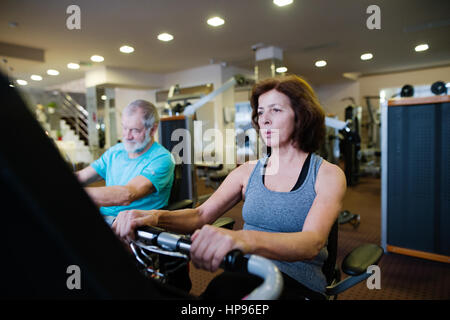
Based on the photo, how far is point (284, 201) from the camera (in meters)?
1.14

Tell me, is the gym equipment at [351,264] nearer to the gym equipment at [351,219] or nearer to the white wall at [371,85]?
the gym equipment at [351,219]

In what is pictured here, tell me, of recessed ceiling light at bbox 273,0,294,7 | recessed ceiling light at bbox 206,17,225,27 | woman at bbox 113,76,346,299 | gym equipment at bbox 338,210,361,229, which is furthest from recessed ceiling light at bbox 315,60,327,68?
woman at bbox 113,76,346,299

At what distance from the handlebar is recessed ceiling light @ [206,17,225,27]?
13.9ft

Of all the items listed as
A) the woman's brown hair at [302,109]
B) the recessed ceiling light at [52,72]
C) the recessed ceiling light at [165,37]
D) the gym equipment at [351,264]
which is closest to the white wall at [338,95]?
the recessed ceiling light at [165,37]

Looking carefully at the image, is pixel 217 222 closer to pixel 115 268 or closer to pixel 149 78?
pixel 115 268

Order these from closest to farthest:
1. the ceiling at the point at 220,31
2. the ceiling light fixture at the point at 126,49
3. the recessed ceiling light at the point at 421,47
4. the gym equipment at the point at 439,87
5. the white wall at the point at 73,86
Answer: the gym equipment at the point at 439,87 → the ceiling at the point at 220,31 → the ceiling light fixture at the point at 126,49 → the recessed ceiling light at the point at 421,47 → the white wall at the point at 73,86

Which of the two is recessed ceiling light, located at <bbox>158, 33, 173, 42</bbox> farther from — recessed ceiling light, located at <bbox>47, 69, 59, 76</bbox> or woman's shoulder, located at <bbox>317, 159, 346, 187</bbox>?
woman's shoulder, located at <bbox>317, 159, 346, 187</bbox>

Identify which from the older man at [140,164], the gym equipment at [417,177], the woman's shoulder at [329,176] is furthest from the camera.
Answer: the gym equipment at [417,177]

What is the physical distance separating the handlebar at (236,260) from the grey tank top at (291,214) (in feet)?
1.62

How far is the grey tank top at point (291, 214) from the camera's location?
1062mm

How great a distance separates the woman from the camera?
2.84 feet

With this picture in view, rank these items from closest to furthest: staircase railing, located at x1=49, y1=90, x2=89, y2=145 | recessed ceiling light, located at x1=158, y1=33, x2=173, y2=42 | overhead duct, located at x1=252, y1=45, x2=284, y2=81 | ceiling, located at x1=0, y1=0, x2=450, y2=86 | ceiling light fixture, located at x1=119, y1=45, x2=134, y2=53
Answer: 1. ceiling, located at x1=0, y1=0, x2=450, y2=86
2. recessed ceiling light, located at x1=158, y1=33, x2=173, y2=42
3. ceiling light fixture, located at x1=119, y1=45, x2=134, y2=53
4. overhead duct, located at x1=252, y1=45, x2=284, y2=81
5. staircase railing, located at x1=49, y1=90, x2=89, y2=145

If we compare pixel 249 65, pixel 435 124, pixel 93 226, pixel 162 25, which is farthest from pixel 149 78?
pixel 93 226
